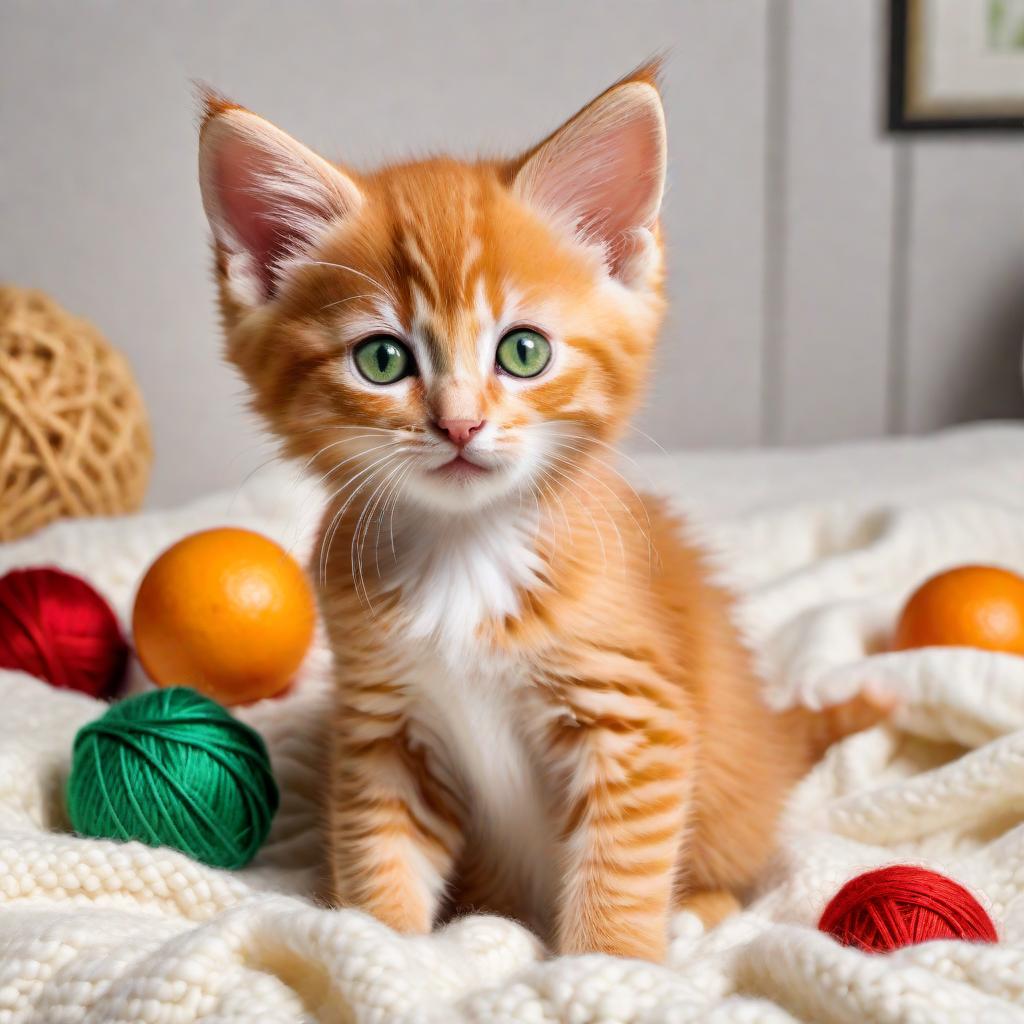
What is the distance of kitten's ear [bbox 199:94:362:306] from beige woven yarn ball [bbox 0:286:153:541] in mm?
771

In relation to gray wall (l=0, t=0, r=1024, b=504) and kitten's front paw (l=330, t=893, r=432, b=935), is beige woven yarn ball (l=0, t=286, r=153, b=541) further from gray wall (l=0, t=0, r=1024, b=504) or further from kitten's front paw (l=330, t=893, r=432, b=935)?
kitten's front paw (l=330, t=893, r=432, b=935)

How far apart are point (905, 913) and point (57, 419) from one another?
1204mm

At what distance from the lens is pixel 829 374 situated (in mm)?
2834

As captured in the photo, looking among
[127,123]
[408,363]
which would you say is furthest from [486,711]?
[127,123]

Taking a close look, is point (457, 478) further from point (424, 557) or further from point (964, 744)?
point (964, 744)

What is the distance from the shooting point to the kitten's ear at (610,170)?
835 mm

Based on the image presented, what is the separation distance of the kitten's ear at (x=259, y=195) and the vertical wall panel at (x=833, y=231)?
81.1 inches

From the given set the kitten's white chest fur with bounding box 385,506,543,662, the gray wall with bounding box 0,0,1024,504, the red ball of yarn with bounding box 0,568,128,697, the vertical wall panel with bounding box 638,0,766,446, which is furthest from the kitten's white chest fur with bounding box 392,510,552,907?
the vertical wall panel with bounding box 638,0,766,446

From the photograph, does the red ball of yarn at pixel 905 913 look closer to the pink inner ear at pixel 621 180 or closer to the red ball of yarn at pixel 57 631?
the pink inner ear at pixel 621 180

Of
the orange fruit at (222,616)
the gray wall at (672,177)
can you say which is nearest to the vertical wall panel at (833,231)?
the gray wall at (672,177)

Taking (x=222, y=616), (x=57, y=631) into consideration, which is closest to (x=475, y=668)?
(x=222, y=616)

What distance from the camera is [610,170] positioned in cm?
88

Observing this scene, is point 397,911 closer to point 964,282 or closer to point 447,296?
point 447,296

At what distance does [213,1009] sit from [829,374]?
7.92ft
